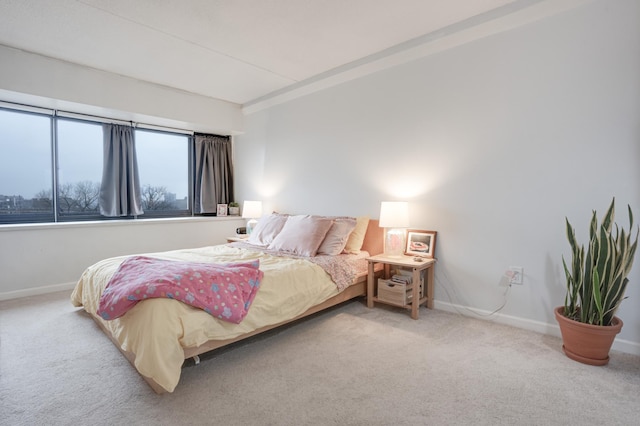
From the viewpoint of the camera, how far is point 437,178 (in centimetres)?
A: 308

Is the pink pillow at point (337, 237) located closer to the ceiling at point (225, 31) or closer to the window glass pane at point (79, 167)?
the ceiling at point (225, 31)

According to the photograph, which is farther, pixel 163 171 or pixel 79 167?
pixel 163 171

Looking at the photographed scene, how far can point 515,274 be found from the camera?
264 cm

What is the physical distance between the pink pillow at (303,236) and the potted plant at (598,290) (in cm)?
200

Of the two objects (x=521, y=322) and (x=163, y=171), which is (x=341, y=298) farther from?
(x=163, y=171)

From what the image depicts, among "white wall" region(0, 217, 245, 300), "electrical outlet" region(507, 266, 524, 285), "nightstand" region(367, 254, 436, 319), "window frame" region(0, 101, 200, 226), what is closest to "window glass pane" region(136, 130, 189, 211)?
"window frame" region(0, 101, 200, 226)

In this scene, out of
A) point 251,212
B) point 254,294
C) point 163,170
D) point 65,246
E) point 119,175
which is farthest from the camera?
point 163,170

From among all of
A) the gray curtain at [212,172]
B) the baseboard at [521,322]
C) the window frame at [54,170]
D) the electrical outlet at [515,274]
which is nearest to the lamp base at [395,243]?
the baseboard at [521,322]

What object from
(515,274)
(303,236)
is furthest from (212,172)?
(515,274)

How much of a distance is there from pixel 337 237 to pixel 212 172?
2847 millimetres

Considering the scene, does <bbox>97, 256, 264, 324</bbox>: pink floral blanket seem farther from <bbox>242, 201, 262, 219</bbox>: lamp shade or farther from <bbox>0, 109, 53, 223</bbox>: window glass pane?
<bbox>0, 109, 53, 223</bbox>: window glass pane

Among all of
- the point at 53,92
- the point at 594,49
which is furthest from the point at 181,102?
the point at 594,49

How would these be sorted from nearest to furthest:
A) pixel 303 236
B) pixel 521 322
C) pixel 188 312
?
1. pixel 188 312
2. pixel 521 322
3. pixel 303 236

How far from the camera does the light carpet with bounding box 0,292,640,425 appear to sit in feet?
5.28
